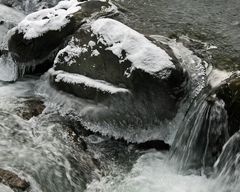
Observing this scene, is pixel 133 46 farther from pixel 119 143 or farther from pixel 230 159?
pixel 230 159

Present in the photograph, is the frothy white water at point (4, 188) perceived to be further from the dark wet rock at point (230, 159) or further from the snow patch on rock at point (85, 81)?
the dark wet rock at point (230, 159)

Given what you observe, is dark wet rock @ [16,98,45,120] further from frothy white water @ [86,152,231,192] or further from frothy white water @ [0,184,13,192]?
frothy white water @ [0,184,13,192]

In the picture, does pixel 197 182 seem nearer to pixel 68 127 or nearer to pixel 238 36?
pixel 68 127

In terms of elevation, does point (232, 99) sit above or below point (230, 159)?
above

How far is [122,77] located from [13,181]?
253 cm

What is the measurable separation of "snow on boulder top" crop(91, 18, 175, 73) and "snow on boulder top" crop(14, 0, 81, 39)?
0.91 meters

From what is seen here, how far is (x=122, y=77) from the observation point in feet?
23.0

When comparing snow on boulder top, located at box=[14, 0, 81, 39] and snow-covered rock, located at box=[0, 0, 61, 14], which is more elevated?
snow on boulder top, located at box=[14, 0, 81, 39]

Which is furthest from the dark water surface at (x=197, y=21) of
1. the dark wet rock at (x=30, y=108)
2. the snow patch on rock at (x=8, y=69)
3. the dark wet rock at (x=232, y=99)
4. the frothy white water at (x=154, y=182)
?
the snow patch on rock at (x=8, y=69)

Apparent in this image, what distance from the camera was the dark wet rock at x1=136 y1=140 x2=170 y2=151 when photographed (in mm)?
6812

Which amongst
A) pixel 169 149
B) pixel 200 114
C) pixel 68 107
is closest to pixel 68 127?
pixel 68 107

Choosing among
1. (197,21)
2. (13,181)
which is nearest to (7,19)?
(197,21)

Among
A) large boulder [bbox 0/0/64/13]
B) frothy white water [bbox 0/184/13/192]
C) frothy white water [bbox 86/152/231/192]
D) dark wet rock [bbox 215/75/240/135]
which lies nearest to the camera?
frothy white water [bbox 0/184/13/192]

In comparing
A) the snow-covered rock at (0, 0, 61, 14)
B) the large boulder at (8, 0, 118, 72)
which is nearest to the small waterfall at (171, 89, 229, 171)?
the large boulder at (8, 0, 118, 72)
